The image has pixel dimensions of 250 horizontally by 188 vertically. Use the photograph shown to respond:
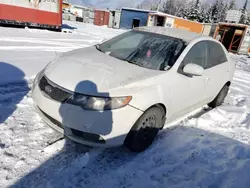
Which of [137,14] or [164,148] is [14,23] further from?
[137,14]

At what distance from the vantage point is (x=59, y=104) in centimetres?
254

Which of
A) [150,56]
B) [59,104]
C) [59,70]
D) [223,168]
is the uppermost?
[150,56]

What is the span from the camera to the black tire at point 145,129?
2.74 m

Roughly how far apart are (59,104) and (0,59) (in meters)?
4.25

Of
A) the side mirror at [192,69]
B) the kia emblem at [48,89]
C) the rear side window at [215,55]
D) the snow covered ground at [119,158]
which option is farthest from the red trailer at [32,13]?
the side mirror at [192,69]

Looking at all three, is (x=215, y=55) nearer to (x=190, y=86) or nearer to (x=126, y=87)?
(x=190, y=86)

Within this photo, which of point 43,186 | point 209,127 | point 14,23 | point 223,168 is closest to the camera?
point 43,186

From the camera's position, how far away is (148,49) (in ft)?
11.2

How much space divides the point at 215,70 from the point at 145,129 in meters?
2.10

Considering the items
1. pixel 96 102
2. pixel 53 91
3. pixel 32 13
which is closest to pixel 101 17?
pixel 32 13

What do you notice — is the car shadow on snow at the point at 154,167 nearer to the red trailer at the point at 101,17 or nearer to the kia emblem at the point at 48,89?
the kia emblem at the point at 48,89

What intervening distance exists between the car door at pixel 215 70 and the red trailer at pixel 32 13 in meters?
11.9

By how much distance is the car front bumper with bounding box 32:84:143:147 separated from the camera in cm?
246

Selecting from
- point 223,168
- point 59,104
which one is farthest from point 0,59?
point 223,168
